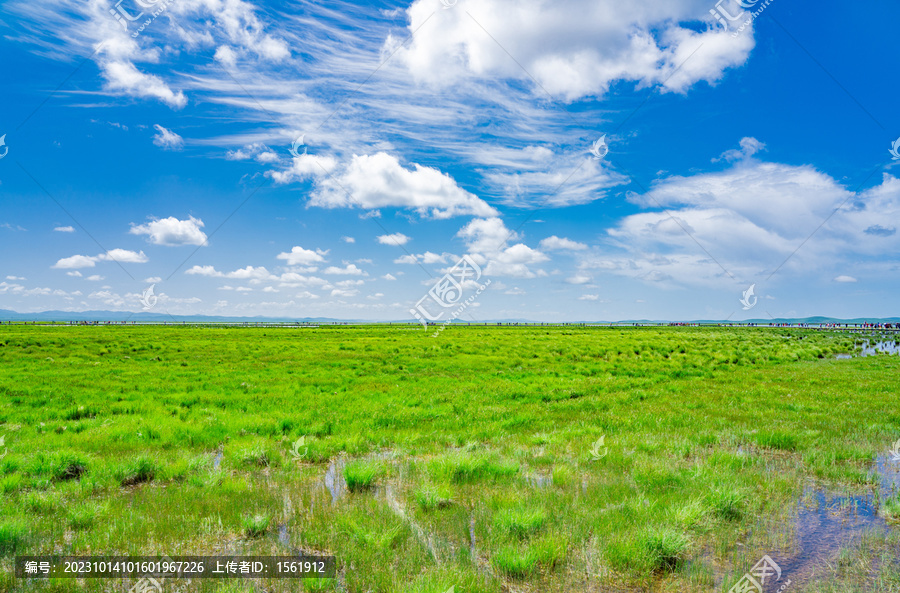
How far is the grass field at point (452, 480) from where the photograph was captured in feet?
17.7

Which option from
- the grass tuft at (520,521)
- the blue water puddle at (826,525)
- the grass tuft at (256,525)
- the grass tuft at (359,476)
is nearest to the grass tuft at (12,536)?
the grass tuft at (256,525)

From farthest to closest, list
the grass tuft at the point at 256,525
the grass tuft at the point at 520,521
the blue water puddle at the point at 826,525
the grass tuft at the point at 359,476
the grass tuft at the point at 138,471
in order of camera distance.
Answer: the grass tuft at the point at 138,471 → the grass tuft at the point at 359,476 → the grass tuft at the point at 256,525 → the grass tuft at the point at 520,521 → the blue water puddle at the point at 826,525

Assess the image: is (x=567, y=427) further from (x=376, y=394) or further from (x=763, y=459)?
(x=376, y=394)

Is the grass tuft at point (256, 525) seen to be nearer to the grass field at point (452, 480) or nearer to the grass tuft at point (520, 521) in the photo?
the grass field at point (452, 480)

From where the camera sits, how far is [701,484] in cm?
777

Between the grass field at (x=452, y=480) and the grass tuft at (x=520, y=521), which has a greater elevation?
the grass tuft at (x=520, y=521)

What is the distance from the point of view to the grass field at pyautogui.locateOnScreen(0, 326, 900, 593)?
5.41 meters

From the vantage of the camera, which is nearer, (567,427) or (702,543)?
(702,543)

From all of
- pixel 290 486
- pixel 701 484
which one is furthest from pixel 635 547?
pixel 290 486

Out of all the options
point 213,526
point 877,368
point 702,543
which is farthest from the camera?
point 877,368

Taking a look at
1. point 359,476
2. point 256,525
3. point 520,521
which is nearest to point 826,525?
point 520,521

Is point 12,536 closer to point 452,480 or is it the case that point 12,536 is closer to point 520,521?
point 452,480

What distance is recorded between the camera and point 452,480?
832 cm

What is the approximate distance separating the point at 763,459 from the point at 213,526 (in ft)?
37.3
